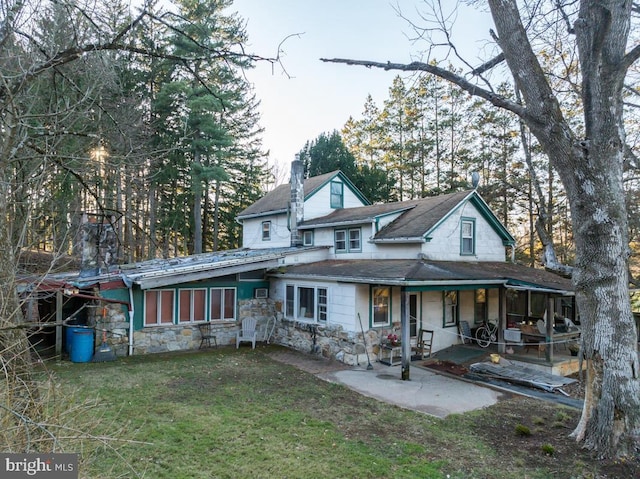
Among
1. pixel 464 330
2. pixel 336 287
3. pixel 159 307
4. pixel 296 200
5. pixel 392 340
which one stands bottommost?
pixel 464 330

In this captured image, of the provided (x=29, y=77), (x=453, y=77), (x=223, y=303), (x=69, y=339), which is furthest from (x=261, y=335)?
(x=29, y=77)

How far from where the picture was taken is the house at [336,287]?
1113cm

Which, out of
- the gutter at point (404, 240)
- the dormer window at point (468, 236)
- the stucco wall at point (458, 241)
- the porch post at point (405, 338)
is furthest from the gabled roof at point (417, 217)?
the porch post at point (405, 338)

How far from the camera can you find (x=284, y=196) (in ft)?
63.8

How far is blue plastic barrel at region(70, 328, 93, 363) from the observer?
10.6m

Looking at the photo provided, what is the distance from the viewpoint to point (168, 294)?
12.5 m

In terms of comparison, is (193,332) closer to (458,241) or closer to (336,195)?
(336,195)

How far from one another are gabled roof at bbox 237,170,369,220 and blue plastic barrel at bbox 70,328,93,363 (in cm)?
893

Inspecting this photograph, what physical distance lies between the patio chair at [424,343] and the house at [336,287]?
0.84 ft

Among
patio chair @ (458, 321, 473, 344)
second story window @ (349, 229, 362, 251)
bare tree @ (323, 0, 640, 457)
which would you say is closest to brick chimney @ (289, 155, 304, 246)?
second story window @ (349, 229, 362, 251)

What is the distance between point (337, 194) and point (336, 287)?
7467mm

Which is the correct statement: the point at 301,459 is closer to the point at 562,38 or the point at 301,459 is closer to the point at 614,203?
the point at 614,203

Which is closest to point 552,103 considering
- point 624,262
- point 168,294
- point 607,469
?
point 624,262

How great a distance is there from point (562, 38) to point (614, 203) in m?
3.82
